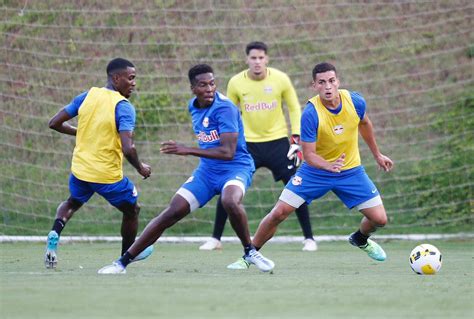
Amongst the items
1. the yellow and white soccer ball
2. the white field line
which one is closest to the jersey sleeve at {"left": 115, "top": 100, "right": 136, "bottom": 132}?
the yellow and white soccer ball

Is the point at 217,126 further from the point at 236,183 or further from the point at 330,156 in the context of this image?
the point at 330,156

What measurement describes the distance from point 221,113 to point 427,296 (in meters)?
2.86

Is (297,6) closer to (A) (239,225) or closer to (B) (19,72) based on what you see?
(B) (19,72)

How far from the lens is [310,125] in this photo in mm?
9242

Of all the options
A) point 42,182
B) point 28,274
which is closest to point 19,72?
point 42,182

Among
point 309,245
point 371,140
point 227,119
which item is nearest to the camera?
point 227,119

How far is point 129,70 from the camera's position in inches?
360

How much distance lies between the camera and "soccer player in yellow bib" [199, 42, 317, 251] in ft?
40.0

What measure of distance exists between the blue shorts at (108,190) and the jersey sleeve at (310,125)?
64.4 inches

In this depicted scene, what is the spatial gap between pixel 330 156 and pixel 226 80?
6507 millimetres

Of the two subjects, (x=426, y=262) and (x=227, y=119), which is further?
(x=227, y=119)

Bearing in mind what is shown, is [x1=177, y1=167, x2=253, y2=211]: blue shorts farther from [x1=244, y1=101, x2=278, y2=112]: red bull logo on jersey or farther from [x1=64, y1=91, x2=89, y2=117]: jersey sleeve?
[x1=244, y1=101, x2=278, y2=112]: red bull logo on jersey

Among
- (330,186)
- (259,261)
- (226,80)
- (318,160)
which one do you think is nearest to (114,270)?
(259,261)

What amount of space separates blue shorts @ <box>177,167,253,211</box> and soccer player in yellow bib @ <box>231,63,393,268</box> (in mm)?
632
